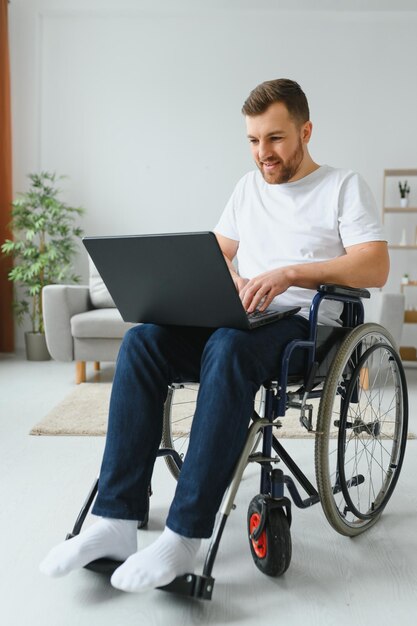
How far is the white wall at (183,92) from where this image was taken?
4.40 m

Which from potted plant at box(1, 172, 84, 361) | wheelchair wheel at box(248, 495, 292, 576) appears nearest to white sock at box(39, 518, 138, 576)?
wheelchair wheel at box(248, 495, 292, 576)

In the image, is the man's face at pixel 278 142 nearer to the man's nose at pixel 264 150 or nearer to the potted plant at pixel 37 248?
the man's nose at pixel 264 150

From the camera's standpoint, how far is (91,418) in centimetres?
250

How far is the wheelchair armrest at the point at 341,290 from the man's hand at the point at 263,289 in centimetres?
8

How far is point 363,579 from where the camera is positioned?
124 centimetres

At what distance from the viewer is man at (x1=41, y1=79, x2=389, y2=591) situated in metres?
Answer: 1.10

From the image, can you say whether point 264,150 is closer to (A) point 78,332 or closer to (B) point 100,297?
(A) point 78,332

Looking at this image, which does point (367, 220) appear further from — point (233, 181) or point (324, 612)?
point (233, 181)

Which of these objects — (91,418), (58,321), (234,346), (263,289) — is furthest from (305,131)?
(58,321)

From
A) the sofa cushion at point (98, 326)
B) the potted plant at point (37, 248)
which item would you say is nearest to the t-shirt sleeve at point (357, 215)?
the sofa cushion at point (98, 326)

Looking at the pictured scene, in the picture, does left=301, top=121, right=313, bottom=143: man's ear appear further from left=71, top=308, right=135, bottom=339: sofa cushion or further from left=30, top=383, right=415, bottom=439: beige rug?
left=71, top=308, right=135, bottom=339: sofa cushion

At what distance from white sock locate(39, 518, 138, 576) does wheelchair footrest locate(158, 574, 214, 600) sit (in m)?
0.12

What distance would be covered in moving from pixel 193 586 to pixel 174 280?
21.5 inches

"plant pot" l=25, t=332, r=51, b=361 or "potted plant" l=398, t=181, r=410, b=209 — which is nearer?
"plant pot" l=25, t=332, r=51, b=361
